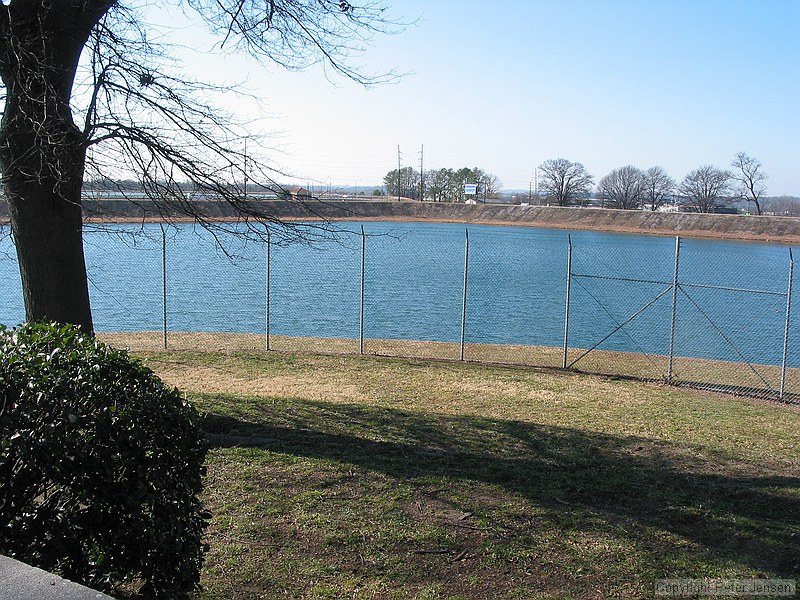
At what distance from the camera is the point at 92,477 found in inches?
138

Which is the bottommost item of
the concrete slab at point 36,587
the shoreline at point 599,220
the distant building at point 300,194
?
the concrete slab at point 36,587

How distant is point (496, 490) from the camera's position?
20.1 ft

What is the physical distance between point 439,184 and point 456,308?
357 feet

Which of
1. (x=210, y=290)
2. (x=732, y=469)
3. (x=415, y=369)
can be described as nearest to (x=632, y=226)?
(x=210, y=290)

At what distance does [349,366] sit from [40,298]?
7.05m

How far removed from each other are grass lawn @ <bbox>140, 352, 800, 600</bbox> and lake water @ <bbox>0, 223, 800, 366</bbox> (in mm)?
2423

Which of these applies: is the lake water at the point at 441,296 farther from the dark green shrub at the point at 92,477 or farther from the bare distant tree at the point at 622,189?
the bare distant tree at the point at 622,189

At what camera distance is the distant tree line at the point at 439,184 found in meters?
123

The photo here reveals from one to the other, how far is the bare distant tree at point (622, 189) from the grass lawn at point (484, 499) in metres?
92.8

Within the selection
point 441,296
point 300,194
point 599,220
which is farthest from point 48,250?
point 599,220

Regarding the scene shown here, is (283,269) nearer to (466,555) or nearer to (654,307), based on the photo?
(654,307)

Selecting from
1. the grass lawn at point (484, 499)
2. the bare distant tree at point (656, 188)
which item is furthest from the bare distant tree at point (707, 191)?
the grass lawn at point (484, 499)

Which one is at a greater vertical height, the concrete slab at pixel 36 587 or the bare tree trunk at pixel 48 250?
the bare tree trunk at pixel 48 250

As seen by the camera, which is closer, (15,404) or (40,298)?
(15,404)
